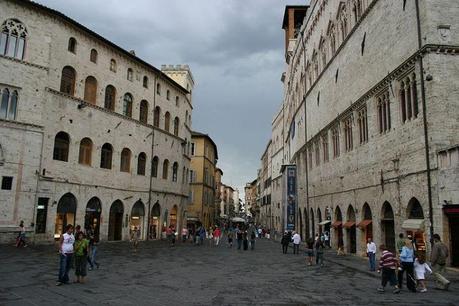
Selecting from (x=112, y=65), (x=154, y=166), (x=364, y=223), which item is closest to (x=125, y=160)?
(x=154, y=166)

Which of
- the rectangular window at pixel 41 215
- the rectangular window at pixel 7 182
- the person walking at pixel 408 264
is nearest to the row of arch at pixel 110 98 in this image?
the rectangular window at pixel 7 182

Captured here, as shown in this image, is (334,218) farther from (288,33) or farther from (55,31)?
(288,33)

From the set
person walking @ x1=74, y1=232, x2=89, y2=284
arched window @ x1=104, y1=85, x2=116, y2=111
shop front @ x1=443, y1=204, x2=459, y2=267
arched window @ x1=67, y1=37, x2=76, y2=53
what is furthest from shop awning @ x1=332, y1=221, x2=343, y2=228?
arched window @ x1=67, y1=37, x2=76, y2=53

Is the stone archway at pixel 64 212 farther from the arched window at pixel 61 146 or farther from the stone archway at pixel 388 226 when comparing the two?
the stone archway at pixel 388 226

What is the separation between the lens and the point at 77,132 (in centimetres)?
3052

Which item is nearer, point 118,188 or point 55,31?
point 55,31

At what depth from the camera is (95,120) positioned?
106 feet

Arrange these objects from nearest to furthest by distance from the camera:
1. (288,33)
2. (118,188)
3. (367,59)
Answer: (367,59) < (118,188) < (288,33)

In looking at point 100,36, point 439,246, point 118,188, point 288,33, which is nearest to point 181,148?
point 118,188

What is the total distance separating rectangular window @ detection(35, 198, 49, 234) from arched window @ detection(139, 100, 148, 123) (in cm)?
1285

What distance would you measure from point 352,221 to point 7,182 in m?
22.0

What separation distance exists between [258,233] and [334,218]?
3126 cm

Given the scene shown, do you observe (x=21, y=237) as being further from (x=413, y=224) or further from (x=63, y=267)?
(x=413, y=224)

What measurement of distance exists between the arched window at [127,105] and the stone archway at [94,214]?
8328 mm
